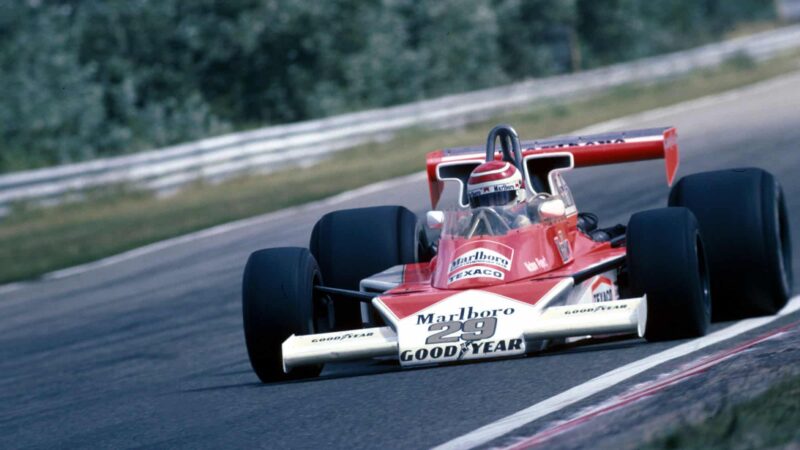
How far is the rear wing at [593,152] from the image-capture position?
826 centimetres

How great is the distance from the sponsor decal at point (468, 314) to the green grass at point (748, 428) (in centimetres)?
Answer: 179

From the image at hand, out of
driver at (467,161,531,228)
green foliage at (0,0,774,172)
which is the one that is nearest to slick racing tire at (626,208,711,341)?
driver at (467,161,531,228)

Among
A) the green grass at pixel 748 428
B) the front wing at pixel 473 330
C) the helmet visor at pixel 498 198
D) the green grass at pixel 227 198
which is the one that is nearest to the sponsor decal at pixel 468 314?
the front wing at pixel 473 330

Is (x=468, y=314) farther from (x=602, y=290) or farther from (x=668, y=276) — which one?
(x=602, y=290)

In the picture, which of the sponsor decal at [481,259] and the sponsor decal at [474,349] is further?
the sponsor decal at [481,259]

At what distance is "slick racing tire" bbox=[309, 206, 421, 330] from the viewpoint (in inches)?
318

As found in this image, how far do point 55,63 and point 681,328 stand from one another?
69.6 ft

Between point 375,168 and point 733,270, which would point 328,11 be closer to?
point 375,168

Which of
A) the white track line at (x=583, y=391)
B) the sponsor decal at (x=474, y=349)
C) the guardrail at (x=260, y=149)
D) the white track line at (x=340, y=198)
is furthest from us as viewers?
the guardrail at (x=260, y=149)

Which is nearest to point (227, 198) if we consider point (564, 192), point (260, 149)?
point (260, 149)

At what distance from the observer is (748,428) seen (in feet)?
14.4

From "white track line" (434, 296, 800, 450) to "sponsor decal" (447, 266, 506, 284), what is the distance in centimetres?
89

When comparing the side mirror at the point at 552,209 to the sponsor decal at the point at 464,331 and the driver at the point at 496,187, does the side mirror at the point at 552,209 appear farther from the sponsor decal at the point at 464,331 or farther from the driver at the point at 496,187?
the sponsor decal at the point at 464,331

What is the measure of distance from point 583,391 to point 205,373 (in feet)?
8.99
